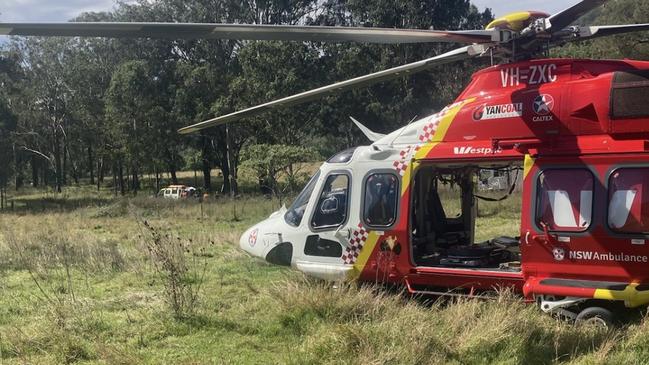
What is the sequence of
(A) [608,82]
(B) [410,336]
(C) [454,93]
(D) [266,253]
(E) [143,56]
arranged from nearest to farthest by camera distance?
(B) [410,336], (A) [608,82], (D) [266,253], (C) [454,93], (E) [143,56]

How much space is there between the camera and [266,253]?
8328mm

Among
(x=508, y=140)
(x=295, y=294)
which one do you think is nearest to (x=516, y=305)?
(x=508, y=140)

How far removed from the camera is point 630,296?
5605 millimetres

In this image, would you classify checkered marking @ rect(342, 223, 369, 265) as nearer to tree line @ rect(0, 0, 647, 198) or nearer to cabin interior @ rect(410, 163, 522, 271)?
cabin interior @ rect(410, 163, 522, 271)

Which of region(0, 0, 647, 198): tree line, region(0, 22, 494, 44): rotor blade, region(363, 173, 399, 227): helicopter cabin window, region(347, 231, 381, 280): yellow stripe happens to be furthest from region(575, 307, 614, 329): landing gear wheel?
region(0, 0, 647, 198): tree line

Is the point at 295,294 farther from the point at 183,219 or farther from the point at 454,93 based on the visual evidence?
the point at 454,93

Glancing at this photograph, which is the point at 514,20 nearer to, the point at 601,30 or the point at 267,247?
the point at 601,30

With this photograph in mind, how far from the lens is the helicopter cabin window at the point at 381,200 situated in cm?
722

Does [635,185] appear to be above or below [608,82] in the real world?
below

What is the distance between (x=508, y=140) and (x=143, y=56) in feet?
156

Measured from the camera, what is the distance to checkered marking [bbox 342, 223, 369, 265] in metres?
7.39

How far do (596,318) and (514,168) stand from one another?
Result: 2.58m

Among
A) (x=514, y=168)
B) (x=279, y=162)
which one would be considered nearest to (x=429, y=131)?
(x=514, y=168)

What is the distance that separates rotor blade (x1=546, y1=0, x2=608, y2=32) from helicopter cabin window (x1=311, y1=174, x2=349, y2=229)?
10.8 ft
